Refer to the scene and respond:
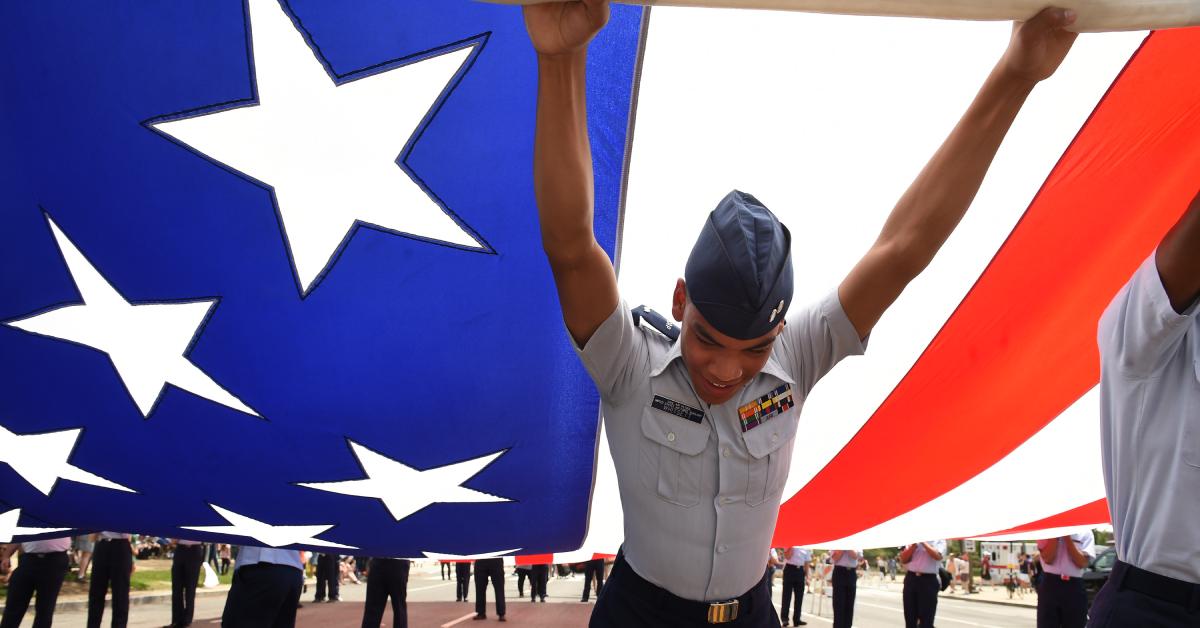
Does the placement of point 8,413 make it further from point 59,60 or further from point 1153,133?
point 1153,133

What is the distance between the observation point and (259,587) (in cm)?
410

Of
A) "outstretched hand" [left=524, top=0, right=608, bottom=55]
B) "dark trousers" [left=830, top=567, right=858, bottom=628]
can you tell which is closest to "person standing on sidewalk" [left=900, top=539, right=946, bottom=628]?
"dark trousers" [left=830, top=567, right=858, bottom=628]

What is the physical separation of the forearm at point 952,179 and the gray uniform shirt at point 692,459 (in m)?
0.18

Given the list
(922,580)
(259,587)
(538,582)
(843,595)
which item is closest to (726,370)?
(259,587)

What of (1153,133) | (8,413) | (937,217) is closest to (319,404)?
(8,413)

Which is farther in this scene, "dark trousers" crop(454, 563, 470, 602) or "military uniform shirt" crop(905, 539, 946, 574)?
"dark trousers" crop(454, 563, 470, 602)

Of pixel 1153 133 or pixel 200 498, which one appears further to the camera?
pixel 200 498

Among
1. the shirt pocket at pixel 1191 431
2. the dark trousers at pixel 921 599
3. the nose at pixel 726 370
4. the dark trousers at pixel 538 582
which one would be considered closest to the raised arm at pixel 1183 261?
the shirt pocket at pixel 1191 431

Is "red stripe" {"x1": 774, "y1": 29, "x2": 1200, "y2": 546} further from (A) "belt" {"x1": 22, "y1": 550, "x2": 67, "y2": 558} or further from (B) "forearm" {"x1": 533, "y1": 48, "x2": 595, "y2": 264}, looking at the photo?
(A) "belt" {"x1": 22, "y1": 550, "x2": 67, "y2": 558}

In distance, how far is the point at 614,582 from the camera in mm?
1637

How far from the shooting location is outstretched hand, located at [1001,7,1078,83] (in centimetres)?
119

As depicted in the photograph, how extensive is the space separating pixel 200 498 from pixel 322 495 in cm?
35

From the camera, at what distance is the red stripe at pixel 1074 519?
3.57m

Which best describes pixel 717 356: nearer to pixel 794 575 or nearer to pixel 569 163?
pixel 569 163
